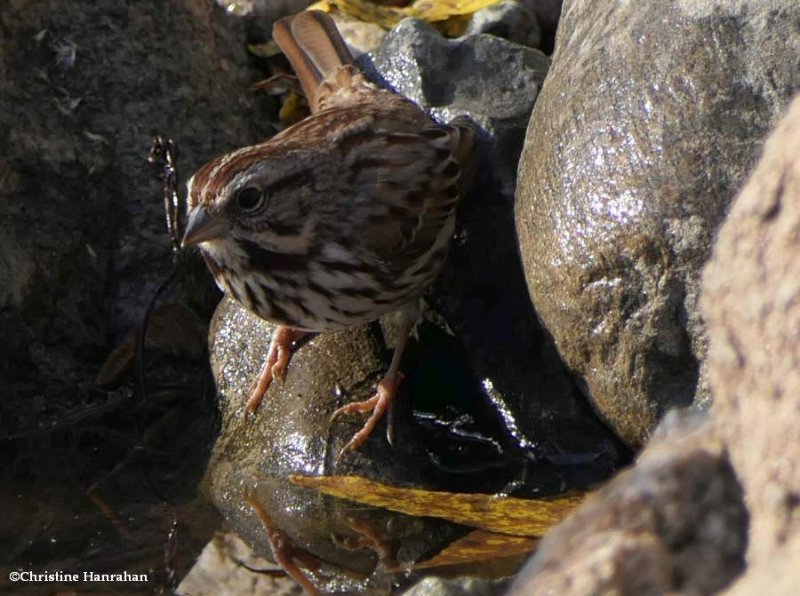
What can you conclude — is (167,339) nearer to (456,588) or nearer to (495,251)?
(495,251)

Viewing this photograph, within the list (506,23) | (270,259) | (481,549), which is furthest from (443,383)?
(506,23)

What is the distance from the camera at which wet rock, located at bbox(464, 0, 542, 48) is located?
6.33 m

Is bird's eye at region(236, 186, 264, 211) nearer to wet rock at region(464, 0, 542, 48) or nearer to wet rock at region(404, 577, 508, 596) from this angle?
wet rock at region(404, 577, 508, 596)

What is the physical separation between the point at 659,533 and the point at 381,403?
296cm

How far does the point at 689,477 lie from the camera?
2318 millimetres

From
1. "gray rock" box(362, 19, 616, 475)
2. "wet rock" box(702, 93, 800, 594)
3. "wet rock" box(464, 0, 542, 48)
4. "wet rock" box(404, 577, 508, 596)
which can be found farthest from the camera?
"wet rock" box(464, 0, 542, 48)

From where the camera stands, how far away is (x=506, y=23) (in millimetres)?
6348

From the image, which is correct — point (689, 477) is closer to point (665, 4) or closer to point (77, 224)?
point (665, 4)

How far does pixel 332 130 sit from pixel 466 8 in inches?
65.4

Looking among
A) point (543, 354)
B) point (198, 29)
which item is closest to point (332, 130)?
point (543, 354)

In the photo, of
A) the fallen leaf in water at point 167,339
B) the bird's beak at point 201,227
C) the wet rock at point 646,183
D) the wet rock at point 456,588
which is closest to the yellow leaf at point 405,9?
the fallen leaf in water at point 167,339

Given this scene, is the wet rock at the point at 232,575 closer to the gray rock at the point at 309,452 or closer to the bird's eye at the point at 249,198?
the gray rock at the point at 309,452

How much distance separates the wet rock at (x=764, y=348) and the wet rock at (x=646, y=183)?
77.1 inches

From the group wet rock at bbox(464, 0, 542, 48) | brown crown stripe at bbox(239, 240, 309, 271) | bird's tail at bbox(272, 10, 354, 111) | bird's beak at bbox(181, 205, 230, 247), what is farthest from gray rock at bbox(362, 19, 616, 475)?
bird's beak at bbox(181, 205, 230, 247)
